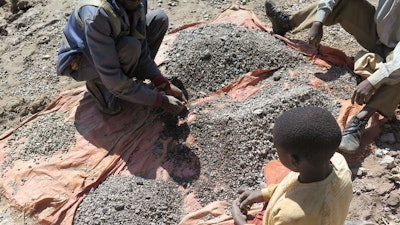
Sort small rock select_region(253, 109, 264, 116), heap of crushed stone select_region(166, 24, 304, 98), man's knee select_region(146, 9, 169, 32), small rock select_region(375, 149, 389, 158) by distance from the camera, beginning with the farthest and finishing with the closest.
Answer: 1. heap of crushed stone select_region(166, 24, 304, 98)
2. man's knee select_region(146, 9, 169, 32)
3. small rock select_region(253, 109, 264, 116)
4. small rock select_region(375, 149, 389, 158)

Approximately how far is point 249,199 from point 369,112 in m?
1.11

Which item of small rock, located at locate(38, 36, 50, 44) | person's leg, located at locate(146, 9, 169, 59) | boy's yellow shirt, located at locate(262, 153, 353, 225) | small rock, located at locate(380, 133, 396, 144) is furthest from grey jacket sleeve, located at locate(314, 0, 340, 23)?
small rock, located at locate(38, 36, 50, 44)

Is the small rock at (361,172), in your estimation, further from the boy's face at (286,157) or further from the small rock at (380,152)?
the boy's face at (286,157)

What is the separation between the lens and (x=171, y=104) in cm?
292

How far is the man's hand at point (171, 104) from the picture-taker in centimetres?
292

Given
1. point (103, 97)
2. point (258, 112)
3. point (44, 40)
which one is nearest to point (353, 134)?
point (258, 112)

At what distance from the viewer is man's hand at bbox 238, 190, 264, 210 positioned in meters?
2.18

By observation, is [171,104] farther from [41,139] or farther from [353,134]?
[353,134]

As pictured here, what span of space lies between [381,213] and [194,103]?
133cm

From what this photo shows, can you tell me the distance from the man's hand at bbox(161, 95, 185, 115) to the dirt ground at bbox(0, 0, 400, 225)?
16 centimetres

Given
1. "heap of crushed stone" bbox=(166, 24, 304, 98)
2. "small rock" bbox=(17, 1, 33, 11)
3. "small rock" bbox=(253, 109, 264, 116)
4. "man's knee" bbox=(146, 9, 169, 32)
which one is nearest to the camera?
"small rock" bbox=(253, 109, 264, 116)

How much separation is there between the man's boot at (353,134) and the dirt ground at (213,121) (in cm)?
13

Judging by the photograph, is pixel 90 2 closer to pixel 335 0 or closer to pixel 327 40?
pixel 335 0

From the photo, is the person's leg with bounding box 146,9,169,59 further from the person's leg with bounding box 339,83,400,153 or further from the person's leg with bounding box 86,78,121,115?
the person's leg with bounding box 339,83,400,153
